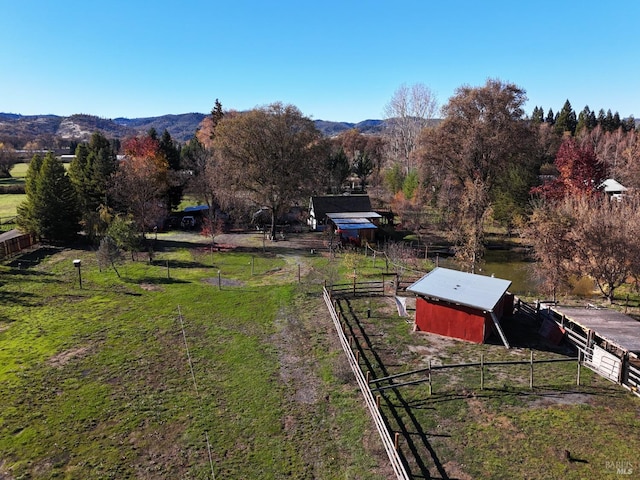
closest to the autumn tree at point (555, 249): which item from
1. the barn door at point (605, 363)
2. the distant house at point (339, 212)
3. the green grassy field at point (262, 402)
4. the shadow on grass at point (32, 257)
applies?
the green grassy field at point (262, 402)

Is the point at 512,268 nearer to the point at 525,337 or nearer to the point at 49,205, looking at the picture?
the point at 525,337

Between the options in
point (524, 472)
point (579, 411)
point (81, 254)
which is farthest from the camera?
point (81, 254)

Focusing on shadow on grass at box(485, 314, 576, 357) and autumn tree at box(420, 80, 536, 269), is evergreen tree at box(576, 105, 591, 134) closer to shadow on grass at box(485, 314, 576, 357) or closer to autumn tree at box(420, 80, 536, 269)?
autumn tree at box(420, 80, 536, 269)

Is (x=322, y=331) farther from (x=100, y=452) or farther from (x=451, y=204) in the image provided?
(x=451, y=204)

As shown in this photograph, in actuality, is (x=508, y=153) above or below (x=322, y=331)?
above

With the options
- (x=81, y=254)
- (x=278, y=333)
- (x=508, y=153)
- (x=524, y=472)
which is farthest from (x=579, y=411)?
(x=81, y=254)

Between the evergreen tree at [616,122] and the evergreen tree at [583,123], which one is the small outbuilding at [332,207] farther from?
the evergreen tree at [616,122]

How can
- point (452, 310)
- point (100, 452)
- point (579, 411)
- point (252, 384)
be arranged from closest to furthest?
point (100, 452)
point (579, 411)
point (252, 384)
point (452, 310)

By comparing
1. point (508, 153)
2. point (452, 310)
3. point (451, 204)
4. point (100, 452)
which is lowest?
point (100, 452)
